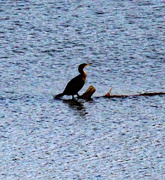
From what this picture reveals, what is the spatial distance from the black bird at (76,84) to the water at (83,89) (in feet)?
0.60

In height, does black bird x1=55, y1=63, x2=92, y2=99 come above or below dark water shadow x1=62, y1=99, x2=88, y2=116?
above

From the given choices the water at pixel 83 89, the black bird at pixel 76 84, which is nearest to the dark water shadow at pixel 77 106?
the water at pixel 83 89

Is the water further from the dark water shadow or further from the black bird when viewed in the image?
the black bird

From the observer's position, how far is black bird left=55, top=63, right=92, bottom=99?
37.1 ft

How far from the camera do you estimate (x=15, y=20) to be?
1627 cm

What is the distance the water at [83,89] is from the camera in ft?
25.9

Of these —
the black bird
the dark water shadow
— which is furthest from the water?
the black bird

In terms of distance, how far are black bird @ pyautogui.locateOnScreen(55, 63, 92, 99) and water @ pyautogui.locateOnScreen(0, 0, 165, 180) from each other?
0.18m

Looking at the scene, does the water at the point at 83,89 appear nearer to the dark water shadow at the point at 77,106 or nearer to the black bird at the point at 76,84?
the dark water shadow at the point at 77,106

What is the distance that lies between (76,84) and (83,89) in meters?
0.73

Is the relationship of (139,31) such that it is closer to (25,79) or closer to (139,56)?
(139,56)

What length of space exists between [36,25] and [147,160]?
28.1 feet

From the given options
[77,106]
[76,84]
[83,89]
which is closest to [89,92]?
[76,84]

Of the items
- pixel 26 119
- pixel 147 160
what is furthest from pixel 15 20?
pixel 147 160
